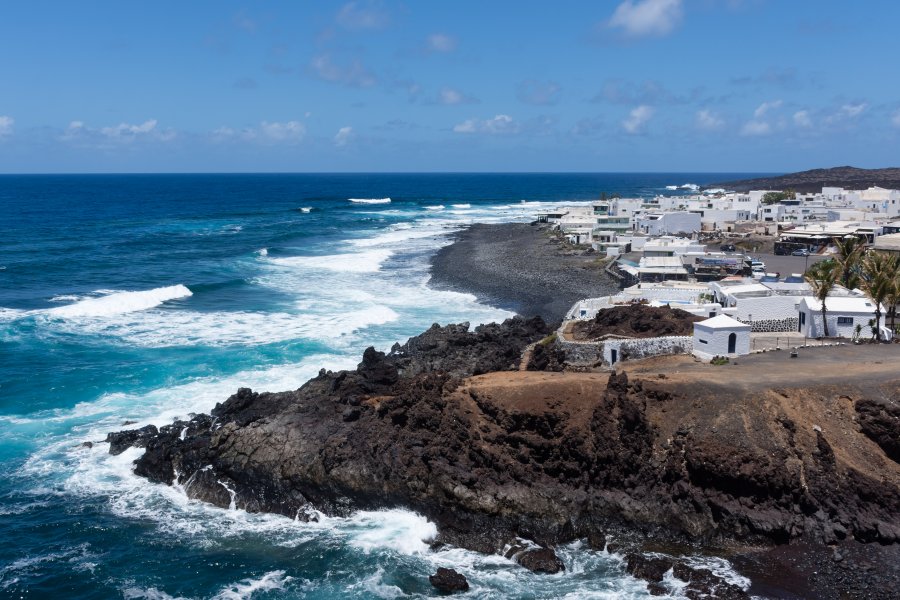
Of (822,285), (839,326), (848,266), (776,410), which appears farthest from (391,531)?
(848,266)

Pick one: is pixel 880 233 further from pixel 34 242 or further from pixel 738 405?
pixel 34 242

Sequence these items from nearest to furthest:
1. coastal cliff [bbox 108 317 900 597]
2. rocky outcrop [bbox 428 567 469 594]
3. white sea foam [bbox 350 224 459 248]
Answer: rocky outcrop [bbox 428 567 469 594] < coastal cliff [bbox 108 317 900 597] < white sea foam [bbox 350 224 459 248]

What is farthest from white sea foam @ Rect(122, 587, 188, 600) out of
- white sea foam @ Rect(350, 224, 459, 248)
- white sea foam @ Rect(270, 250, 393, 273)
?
white sea foam @ Rect(350, 224, 459, 248)

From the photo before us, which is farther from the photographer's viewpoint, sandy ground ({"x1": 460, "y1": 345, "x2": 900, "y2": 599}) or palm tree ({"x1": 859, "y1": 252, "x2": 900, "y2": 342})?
palm tree ({"x1": 859, "y1": 252, "x2": 900, "y2": 342})

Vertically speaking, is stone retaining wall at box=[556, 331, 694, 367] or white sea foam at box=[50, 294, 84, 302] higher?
stone retaining wall at box=[556, 331, 694, 367]

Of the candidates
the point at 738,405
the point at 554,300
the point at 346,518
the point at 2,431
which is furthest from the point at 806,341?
the point at 2,431

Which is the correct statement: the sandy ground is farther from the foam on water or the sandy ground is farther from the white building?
the white building
